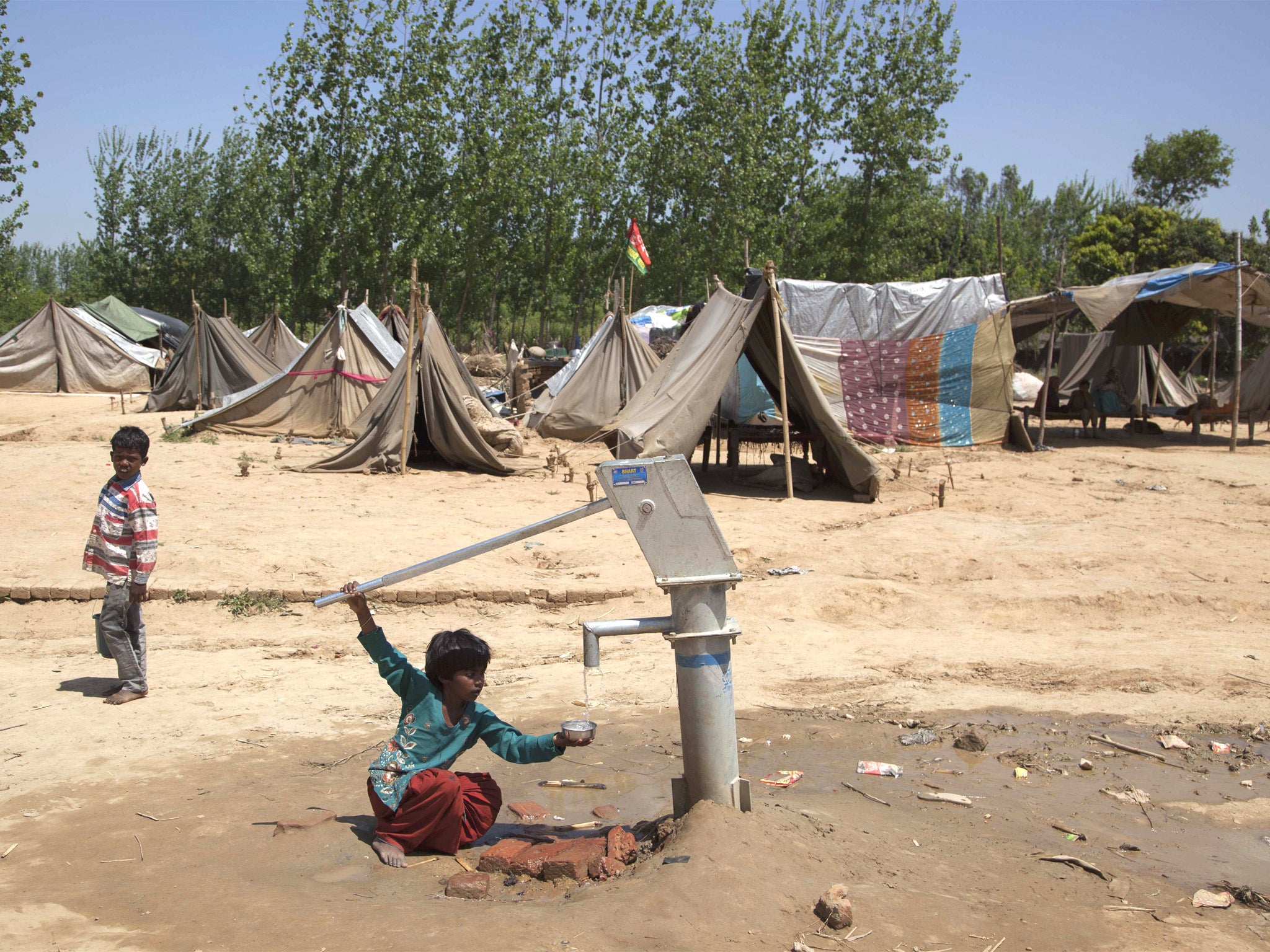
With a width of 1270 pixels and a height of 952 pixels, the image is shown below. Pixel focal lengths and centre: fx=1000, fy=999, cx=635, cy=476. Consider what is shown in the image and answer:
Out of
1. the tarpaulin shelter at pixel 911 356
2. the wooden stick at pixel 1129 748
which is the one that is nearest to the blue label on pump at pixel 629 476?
the wooden stick at pixel 1129 748

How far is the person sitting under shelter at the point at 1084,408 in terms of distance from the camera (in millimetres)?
15883

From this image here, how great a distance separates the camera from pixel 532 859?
278cm

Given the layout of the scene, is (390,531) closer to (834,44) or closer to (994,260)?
(834,44)

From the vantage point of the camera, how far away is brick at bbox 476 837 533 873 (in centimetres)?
283

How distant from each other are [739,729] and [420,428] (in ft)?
28.9

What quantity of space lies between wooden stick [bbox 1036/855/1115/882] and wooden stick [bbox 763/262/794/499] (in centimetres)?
701

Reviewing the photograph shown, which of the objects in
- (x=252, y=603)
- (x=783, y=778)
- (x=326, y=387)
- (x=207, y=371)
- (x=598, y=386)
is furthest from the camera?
(x=207, y=371)

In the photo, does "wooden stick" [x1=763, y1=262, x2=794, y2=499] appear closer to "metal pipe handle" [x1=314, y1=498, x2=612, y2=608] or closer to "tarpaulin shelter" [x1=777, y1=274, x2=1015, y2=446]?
"tarpaulin shelter" [x1=777, y1=274, x2=1015, y2=446]

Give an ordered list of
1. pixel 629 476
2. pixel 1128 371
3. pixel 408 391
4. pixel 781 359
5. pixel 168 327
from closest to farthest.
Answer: pixel 629 476
pixel 781 359
pixel 408 391
pixel 1128 371
pixel 168 327

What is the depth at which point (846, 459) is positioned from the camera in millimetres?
9805

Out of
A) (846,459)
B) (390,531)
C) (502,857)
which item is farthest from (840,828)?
(846,459)

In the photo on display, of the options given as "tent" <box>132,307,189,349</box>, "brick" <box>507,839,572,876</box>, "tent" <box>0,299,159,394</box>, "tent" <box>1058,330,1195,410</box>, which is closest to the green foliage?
"brick" <box>507,839,572,876</box>

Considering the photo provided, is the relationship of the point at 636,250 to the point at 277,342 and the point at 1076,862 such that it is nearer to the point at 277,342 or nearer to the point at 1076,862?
the point at 277,342

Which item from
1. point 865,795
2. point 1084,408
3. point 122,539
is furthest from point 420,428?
point 1084,408
